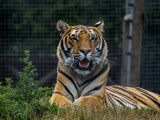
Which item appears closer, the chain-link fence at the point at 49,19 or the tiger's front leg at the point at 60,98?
the tiger's front leg at the point at 60,98

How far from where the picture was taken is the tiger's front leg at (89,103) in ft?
11.5

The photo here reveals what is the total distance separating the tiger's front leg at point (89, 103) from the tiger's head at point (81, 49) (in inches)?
9.7

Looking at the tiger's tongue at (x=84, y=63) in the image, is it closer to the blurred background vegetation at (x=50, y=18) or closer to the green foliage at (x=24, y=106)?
the green foliage at (x=24, y=106)

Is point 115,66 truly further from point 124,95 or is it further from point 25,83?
point 25,83

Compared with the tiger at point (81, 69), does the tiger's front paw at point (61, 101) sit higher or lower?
lower

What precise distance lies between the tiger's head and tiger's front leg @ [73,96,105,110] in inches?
9.7

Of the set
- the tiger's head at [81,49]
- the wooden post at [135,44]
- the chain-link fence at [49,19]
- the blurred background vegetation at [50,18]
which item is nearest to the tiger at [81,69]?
the tiger's head at [81,49]

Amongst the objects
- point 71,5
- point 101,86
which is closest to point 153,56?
point 71,5

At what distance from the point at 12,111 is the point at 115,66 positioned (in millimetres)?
4046

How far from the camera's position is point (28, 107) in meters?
3.35

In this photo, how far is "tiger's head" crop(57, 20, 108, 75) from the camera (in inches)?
140

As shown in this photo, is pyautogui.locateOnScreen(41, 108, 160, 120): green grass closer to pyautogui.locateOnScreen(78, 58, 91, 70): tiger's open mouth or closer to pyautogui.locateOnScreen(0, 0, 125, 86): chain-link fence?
pyautogui.locateOnScreen(78, 58, 91, 70): tiger's open mouth

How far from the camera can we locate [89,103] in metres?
3.52

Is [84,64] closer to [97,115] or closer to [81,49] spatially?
[81,49]
